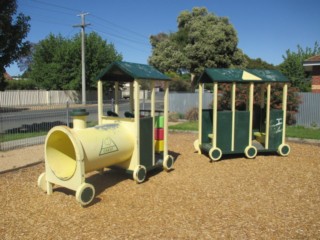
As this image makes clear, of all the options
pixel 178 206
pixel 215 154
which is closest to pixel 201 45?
pixel 215 154

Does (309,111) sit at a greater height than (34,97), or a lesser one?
lesser

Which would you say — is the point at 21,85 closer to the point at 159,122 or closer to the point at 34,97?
the point at 34,97

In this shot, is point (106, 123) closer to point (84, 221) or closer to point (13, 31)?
point (84, 221)

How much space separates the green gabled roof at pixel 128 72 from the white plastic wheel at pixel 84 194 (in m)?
2.33

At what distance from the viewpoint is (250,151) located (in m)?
8.27

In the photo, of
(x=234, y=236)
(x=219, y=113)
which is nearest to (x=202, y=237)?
(x=234, y=236)

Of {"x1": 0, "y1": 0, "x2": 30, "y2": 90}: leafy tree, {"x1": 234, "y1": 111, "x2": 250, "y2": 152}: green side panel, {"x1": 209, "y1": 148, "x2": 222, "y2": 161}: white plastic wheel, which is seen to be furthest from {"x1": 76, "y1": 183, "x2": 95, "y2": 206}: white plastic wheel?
{"x1": 0, "y1": 0, "x2": 30, "y2": 90}: leafy tree

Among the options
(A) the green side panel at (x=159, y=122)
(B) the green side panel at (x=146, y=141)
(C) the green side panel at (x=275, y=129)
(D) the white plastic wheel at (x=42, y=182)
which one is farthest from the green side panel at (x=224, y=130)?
(D) the white plastic wheel at (x=42, y=182)

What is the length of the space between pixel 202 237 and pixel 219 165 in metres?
3.91

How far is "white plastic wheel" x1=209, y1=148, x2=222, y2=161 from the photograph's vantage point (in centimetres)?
798

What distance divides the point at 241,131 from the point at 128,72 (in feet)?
12.6

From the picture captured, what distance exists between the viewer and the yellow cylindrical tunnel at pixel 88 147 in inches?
208

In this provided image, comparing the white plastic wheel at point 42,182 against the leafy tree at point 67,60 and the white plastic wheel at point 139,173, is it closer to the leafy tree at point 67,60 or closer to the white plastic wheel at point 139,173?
the white plastic wheel at point 139,173

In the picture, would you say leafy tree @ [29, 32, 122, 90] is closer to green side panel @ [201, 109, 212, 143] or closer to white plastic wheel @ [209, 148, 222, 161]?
green side panel @ [201, 109, 212, 143]
